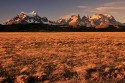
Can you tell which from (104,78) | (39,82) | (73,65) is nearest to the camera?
(39,82)

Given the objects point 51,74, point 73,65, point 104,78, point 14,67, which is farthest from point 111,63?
point 14,67

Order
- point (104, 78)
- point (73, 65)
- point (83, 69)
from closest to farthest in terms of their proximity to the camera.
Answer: point (104, 78), point (83, 69), point (73, 65)

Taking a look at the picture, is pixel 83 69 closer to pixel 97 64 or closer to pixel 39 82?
pixel 97 64

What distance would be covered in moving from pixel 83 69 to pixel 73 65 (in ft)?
5.83

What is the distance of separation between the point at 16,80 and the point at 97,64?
7670mm

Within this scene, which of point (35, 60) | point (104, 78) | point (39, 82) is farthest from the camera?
point (35, 60)

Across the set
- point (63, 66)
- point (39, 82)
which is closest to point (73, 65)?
point (63, 66)

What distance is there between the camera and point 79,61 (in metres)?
22.6

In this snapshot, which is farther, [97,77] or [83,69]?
[83,69]

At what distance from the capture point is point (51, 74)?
57.3 ft

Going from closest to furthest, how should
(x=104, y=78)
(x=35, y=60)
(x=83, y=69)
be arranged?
(x=104, y=78) → (x=83, y=69) → (x=35, y=60)

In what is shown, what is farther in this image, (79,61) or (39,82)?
(79,61)

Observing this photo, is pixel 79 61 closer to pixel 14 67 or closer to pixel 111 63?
pixel 111 63

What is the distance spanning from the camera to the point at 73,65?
2056 centimetres
